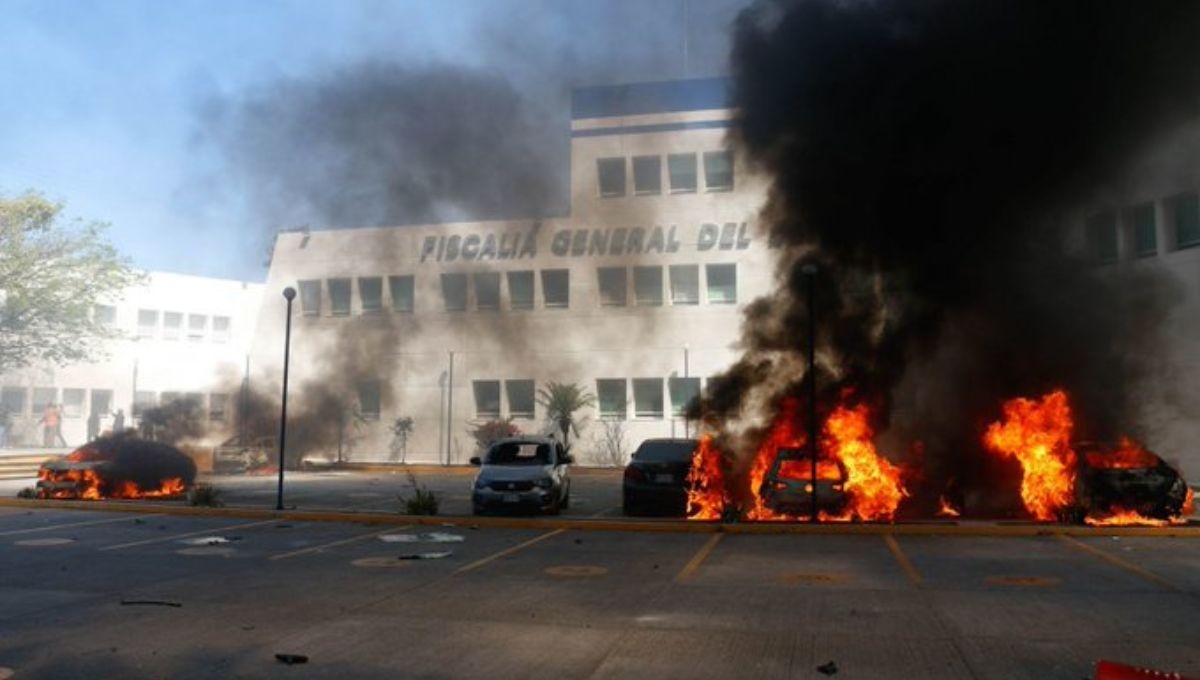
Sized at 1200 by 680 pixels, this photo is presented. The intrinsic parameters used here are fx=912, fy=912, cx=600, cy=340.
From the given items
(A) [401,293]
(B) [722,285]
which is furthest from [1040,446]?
(A) [401,293]

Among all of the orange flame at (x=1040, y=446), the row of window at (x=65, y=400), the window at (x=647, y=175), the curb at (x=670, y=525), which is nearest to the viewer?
the curb at (x=670, y=525)

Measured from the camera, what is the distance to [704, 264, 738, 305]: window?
32.9 metres

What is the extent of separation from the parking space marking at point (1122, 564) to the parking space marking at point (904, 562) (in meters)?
2.24

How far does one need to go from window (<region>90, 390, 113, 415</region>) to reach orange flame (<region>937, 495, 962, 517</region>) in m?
40.9

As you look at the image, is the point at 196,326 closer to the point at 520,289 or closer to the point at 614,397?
the point at 520,289

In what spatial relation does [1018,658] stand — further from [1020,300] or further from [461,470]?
[461,470]

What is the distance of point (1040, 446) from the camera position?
16.1 meters

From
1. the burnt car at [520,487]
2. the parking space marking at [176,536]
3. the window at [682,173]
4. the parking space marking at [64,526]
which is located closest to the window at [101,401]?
the window at [682,173]

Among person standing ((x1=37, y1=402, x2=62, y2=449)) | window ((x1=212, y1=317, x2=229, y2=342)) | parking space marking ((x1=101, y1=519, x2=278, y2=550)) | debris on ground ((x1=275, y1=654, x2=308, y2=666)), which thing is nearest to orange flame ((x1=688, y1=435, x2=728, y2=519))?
parking space marking ((x1=101, y1=519, x2=278, y2=550))

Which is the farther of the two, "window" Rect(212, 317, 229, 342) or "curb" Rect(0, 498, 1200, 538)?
"window" Rect(212, 317, 229, 342)

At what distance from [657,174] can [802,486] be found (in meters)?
19.2

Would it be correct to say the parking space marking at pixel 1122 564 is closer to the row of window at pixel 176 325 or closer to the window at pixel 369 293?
the window at pixel 369 293

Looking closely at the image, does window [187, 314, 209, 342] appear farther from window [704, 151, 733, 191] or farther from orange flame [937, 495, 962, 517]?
orange flame [937, 495, 962, 517]

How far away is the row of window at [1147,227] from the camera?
22.0m
